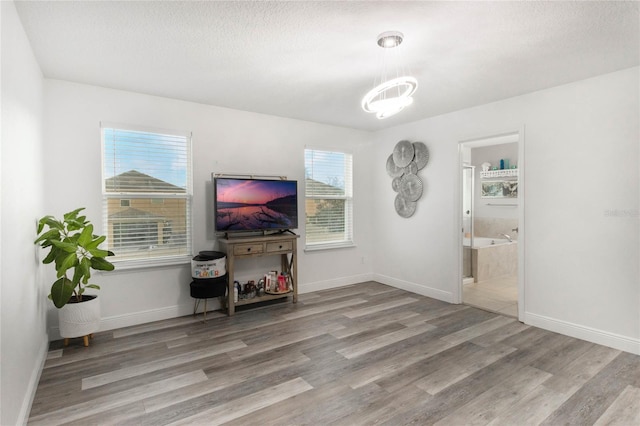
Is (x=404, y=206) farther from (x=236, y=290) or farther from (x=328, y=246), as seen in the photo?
(x=236, y=290)

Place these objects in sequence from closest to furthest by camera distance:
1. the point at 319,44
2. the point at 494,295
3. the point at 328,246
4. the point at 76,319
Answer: the point at 319,44 < the point at 76,319 < the point at 494,295 < the point at 328,246

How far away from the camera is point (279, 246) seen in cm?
439

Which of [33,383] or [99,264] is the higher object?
[99,264]

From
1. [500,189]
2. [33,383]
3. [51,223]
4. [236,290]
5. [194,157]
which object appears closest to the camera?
[33,383]

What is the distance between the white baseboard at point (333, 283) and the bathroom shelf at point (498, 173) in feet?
10.5

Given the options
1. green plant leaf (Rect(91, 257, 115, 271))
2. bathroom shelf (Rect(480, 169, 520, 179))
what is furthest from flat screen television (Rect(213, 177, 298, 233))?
bathroom shelf (Rect(480, 169, 520, 179))

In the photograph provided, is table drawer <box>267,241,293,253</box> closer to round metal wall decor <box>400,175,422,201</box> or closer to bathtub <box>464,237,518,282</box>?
round metal wall decor <box>400,175,422,201</box>

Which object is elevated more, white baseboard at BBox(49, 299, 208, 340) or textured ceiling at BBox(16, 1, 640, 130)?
textured ceiling at BBox(16, 1, 640, 130)

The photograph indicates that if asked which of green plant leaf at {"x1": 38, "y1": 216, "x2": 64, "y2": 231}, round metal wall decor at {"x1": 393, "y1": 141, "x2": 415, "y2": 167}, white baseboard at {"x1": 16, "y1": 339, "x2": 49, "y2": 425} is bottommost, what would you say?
white baseboard at {"x1": 16, "y1": 339, "x2": 49, "y2": 425}

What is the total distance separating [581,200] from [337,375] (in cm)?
285

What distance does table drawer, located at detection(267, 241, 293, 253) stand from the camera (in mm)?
4312

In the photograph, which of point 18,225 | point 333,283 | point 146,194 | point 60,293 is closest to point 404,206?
point 333,283

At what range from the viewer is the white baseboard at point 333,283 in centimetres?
502

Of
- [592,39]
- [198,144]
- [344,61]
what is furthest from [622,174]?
[198,144]
